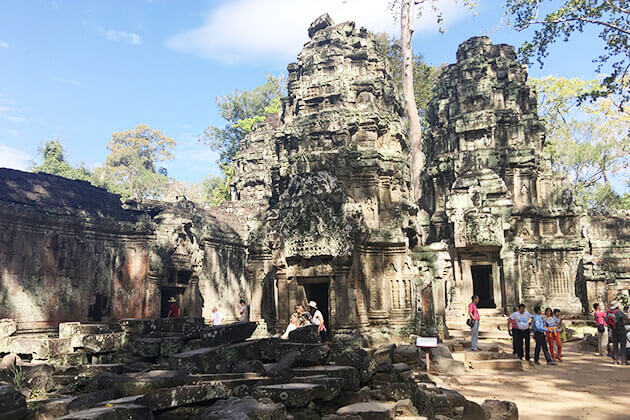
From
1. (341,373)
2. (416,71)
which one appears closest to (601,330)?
(341,373)

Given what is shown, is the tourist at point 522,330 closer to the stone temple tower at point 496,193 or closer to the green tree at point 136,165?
the stone temple tower at point 496,193

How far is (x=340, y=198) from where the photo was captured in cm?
1381

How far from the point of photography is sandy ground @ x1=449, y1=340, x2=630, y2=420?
693 centimetres

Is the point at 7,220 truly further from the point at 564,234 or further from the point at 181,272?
the point at 564,234

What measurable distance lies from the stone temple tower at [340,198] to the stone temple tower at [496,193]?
4816mm

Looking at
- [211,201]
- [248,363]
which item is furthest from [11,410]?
[211,201]

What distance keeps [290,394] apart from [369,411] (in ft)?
3.07

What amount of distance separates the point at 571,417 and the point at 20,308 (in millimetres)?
13481

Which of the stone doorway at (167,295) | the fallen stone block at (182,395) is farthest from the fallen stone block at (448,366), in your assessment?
the stone doorway at (167,295)

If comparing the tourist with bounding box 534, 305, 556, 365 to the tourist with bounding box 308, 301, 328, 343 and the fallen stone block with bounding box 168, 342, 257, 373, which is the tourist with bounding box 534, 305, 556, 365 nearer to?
the tourist with bounding box 308, 301, 328, 343

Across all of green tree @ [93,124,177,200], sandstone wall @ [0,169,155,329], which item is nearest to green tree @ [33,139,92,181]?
green tree @ [93,124,177,200]

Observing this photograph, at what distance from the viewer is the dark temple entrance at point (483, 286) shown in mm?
23859

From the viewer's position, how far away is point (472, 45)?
2508cm

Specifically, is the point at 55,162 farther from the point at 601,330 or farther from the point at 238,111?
the point at 601,330
